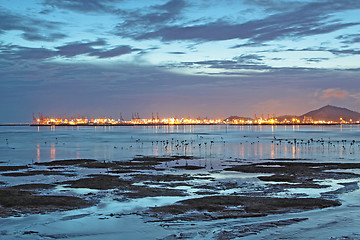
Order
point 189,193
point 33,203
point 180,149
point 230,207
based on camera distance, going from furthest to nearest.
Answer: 1. point 180,149
2. point 189,193
3. point 33,203
4. point 230,207

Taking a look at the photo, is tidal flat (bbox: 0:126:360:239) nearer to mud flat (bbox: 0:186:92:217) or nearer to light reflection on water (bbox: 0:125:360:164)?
mud flat (bbox: 0:186:92:217)

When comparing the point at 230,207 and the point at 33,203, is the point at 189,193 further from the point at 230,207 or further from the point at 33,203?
the point at 33,203

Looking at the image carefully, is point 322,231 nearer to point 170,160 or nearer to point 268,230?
point 268,230

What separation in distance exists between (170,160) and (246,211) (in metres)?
25.1

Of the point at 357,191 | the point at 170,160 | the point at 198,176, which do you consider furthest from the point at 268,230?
the point at 170,160

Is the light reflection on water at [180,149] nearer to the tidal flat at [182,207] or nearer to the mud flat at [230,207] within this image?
the tidal flat at [182,207]

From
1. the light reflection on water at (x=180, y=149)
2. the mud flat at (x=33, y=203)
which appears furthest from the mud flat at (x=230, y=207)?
the light reflection on water at (x=180, y=149)

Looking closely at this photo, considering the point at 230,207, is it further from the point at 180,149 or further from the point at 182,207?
the point at 180,149

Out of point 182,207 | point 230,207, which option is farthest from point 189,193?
point 230,207

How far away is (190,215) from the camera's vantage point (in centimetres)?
1650

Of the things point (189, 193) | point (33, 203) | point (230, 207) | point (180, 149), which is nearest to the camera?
point (230, 207)

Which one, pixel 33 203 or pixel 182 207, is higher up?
pixel 33 203

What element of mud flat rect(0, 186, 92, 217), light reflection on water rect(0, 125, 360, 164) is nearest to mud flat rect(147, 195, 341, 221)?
mud flat rect(0, 186, 92, 217)

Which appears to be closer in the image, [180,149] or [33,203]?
[33,203]
